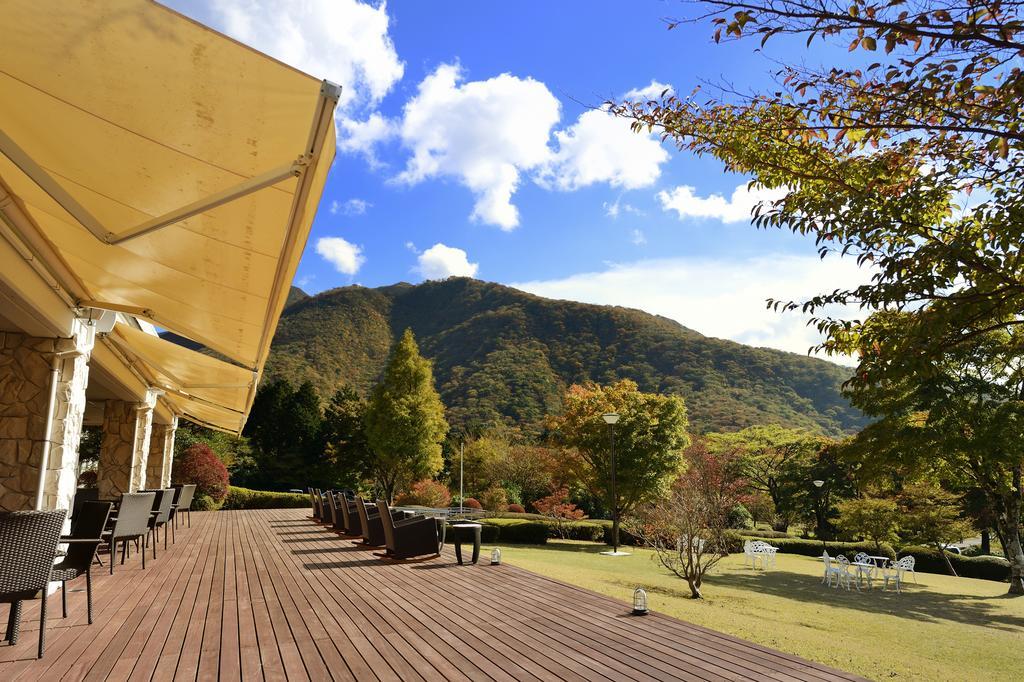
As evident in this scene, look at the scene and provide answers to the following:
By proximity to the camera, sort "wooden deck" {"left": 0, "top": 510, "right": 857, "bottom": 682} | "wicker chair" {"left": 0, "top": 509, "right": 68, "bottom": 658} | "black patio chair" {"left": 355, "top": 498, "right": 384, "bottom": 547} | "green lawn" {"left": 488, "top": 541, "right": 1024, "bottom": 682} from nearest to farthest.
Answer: "wicker chair" {"left": 0, "top": 509, "right": 68, "bottom": 658} → "wooden deck" {"left": 0, "top": 510, "right": 857, "bottom": 682} → "green lawn" {"left": 488, "top": 541, "right": 1024, "bottom": 682} → "black patio chair" {"left": 355, "top": 498, "right": 384, "bottom": 547}

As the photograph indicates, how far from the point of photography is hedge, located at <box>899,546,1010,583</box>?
1938 cm

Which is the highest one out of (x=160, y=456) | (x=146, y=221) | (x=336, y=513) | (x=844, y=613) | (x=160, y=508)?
(x=146, y=221)

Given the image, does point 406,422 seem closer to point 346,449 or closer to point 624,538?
point 346,449

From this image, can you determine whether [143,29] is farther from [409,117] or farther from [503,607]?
[409,117]

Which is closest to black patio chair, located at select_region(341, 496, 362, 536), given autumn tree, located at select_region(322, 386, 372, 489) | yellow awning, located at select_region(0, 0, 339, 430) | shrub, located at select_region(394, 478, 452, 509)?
yellow awning, located at select_region(0, 0, 339, 430)

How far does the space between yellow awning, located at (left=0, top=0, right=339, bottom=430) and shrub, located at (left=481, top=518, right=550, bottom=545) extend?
46.2ft

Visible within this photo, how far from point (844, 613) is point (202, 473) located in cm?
1586

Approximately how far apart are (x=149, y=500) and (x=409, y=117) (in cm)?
613

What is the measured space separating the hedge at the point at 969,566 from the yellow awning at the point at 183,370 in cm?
2101

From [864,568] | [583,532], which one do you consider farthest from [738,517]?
[864,568]

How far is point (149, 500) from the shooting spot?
19.8 ft

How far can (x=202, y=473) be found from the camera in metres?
17.3

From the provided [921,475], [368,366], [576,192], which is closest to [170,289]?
[576,192]

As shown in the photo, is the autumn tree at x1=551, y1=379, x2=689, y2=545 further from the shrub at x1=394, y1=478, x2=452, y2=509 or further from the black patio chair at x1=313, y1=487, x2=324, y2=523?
the black patio chair at x1=313, y1=487, x2=324, y2=523
